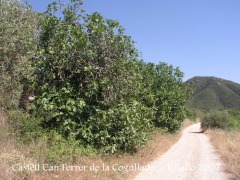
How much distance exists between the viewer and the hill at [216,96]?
108787 millimetres

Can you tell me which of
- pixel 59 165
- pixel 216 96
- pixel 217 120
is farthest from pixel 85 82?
pixel 216 96

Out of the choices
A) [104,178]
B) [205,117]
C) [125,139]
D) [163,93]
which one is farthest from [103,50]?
[205,117]

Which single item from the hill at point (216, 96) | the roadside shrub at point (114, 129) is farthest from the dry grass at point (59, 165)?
the hill at point (216, 96)

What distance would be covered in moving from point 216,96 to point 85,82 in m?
119

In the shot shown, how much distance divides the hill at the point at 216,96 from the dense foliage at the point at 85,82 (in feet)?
324

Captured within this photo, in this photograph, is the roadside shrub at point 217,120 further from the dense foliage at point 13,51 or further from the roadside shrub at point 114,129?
the dense foliage at point 13,51

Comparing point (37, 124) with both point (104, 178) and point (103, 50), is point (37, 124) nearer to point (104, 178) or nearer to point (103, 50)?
point (104, 178)

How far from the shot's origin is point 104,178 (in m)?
8.11

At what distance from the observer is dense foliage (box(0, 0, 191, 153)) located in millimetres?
10570

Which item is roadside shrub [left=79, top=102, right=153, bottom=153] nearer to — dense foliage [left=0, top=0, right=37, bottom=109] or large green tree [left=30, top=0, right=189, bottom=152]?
large green tree [left=30, top=0, right=189, bottom=152]

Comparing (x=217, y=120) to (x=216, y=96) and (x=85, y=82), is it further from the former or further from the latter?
(x=216, y=96)

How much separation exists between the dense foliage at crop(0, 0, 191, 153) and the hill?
98.8 meters

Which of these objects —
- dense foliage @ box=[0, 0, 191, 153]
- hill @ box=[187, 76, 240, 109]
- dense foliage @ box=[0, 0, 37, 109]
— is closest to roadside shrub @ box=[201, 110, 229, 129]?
dense foliage @ box=[0, 0, 191, 153]

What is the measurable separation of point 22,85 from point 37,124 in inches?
62.7
